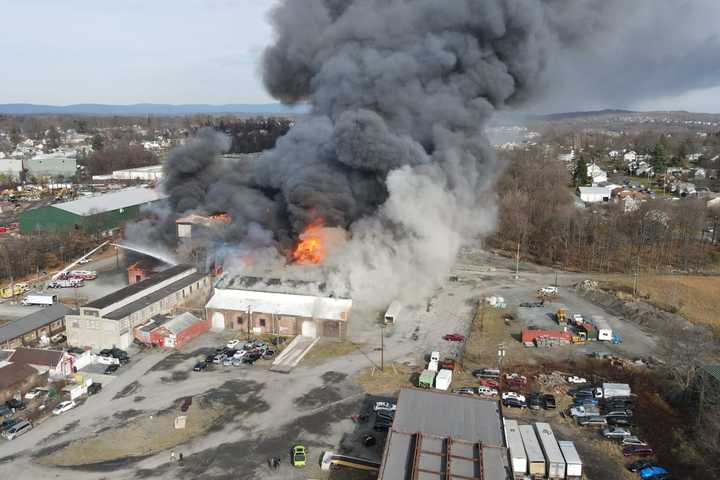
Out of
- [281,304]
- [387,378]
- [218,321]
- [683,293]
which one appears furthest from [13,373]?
[683,293]

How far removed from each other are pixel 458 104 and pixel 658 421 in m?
22.6

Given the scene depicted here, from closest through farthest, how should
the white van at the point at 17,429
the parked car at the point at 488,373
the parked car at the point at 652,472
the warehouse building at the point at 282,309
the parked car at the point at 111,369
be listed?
1. the parked car at the point at 652,472
2. the white van at the point at 17,429
3. the parked car at the point at 488,373
4. the parked car at the point at 111,369
5. the warehouse building at the point at 282,309

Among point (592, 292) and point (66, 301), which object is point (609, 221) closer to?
point (592, 292)

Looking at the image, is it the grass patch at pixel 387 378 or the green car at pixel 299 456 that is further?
the grass patch at pixel 387 378

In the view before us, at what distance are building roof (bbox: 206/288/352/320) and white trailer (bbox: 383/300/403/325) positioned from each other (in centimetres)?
224

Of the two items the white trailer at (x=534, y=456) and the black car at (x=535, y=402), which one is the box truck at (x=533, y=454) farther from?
the black car at (x=535, y=402)

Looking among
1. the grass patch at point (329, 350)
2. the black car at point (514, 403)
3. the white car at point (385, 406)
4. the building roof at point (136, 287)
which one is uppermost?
the building roof at point (136, 287)

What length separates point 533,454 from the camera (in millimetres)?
18781

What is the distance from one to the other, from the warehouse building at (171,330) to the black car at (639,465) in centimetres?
2043

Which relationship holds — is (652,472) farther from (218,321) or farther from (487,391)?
(218,321)

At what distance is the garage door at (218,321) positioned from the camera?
103 feet

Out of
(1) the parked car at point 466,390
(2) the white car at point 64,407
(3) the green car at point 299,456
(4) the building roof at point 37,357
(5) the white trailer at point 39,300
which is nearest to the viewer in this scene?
(3) the green car at point 299,456

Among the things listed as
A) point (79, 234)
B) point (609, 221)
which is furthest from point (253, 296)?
point (609, 221)

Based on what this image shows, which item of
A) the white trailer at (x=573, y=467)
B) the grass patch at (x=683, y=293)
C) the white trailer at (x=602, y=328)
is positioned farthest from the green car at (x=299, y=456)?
the grass patch at (x=683, y=293)
